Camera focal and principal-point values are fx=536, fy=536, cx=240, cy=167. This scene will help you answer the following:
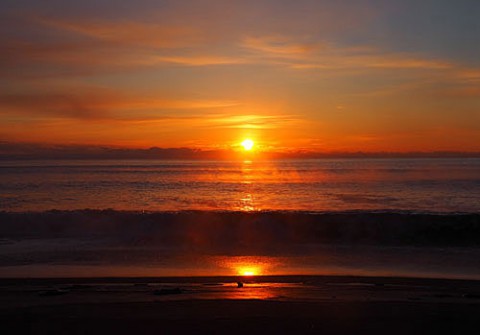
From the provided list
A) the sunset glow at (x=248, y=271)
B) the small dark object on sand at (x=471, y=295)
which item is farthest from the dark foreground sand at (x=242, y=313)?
the sunset glow at (x=248, y=271)

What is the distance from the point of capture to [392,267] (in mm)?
11742

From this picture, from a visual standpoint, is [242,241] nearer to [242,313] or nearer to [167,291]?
[167,291]

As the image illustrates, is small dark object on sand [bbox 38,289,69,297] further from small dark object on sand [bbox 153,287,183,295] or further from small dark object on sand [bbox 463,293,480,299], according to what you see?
small dark object on sand [bbox 463,293,480,299]

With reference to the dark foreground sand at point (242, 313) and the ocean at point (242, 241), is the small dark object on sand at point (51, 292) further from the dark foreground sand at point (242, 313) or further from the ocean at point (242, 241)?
the ocean at point (242, 241)

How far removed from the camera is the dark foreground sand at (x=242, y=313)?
645 cm

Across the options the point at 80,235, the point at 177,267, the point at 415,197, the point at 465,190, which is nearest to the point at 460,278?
the point at 177,267

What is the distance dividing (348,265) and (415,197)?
24.1 m

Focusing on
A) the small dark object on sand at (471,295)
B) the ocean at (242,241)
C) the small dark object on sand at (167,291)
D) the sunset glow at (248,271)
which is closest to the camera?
the small dark object on sand at (471,295)

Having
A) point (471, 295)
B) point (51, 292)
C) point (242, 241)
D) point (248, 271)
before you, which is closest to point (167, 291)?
point (51, 292)

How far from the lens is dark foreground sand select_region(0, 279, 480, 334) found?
6449 millimetres

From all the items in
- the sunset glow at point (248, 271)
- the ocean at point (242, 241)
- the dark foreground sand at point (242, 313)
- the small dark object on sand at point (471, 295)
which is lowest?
the dark foreground sand at point (242, 313)

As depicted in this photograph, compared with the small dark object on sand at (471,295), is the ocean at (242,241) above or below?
above

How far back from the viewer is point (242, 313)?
7156 mm

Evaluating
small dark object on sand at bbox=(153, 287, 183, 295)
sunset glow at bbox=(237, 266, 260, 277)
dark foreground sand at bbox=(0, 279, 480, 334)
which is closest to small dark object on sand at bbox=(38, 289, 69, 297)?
dark foreground sand at bbox=(0, 279, 480, 334)
